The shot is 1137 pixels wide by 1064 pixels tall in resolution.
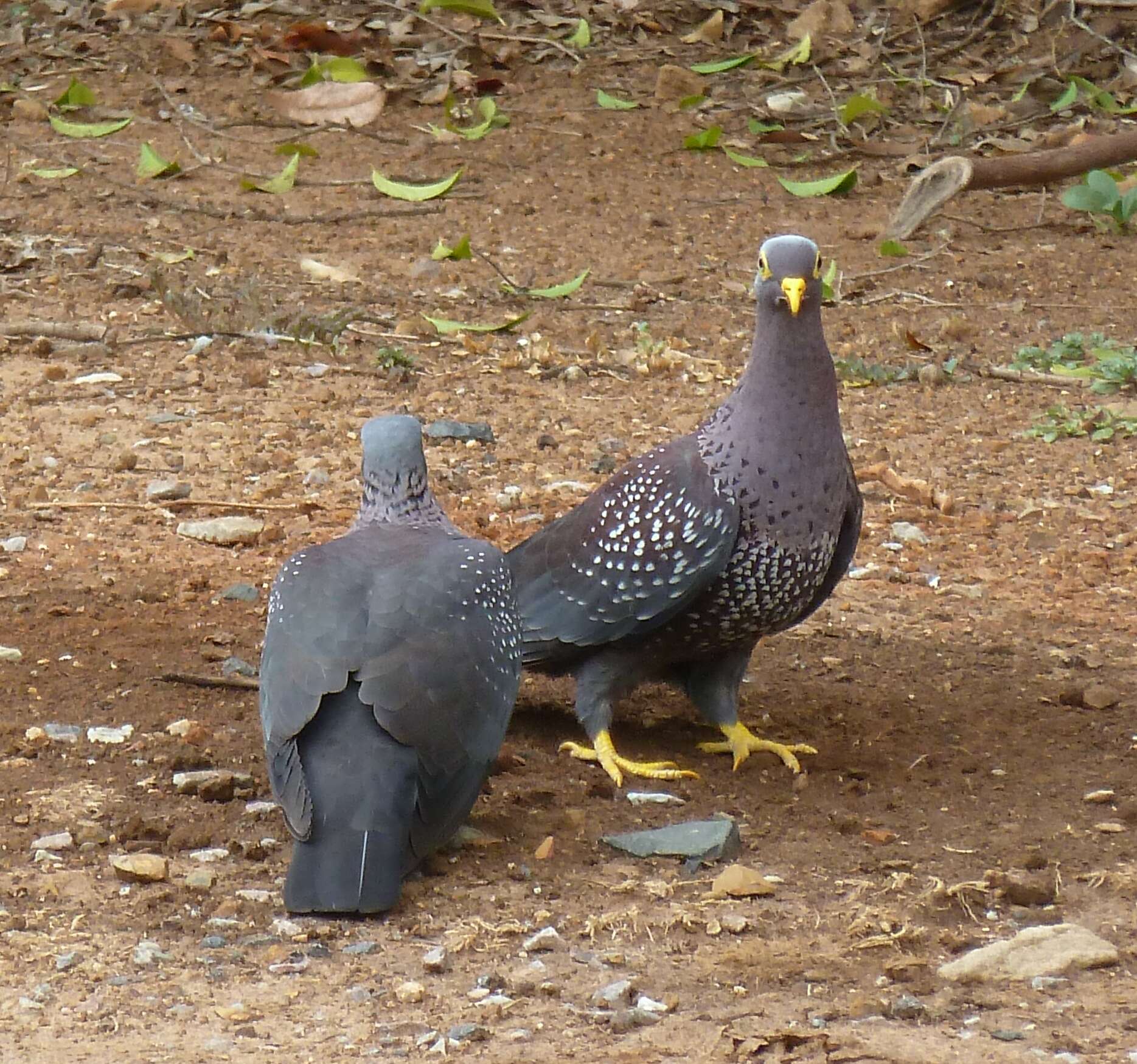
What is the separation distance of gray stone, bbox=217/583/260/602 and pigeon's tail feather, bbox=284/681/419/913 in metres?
1.72

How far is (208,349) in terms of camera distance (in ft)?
23.7

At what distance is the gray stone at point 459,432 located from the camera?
6473 mm

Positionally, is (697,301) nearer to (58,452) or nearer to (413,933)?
(58,452)

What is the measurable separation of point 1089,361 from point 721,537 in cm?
372

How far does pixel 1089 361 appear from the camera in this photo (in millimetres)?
7430

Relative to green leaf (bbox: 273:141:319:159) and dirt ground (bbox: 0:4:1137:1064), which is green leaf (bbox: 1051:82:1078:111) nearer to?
dirt ground (bbox: 0:4:1137:1064)

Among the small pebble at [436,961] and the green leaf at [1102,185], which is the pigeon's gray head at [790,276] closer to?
the small pebble at [436,961]

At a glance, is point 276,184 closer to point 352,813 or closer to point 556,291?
point 556,291

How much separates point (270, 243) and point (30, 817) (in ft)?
17.2

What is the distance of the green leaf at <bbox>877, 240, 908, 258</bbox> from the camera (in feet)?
28.2

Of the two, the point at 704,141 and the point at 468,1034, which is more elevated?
the point at 468,1034

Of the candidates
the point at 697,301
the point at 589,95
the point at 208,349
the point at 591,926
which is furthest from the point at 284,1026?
the point at 589,95

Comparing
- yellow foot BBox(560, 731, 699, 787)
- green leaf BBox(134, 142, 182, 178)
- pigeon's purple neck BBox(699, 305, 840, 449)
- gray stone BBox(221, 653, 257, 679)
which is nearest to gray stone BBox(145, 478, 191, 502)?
gray stone BBox(221, 653, 257, 679)

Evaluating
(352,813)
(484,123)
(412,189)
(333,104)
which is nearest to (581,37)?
(484,123)
